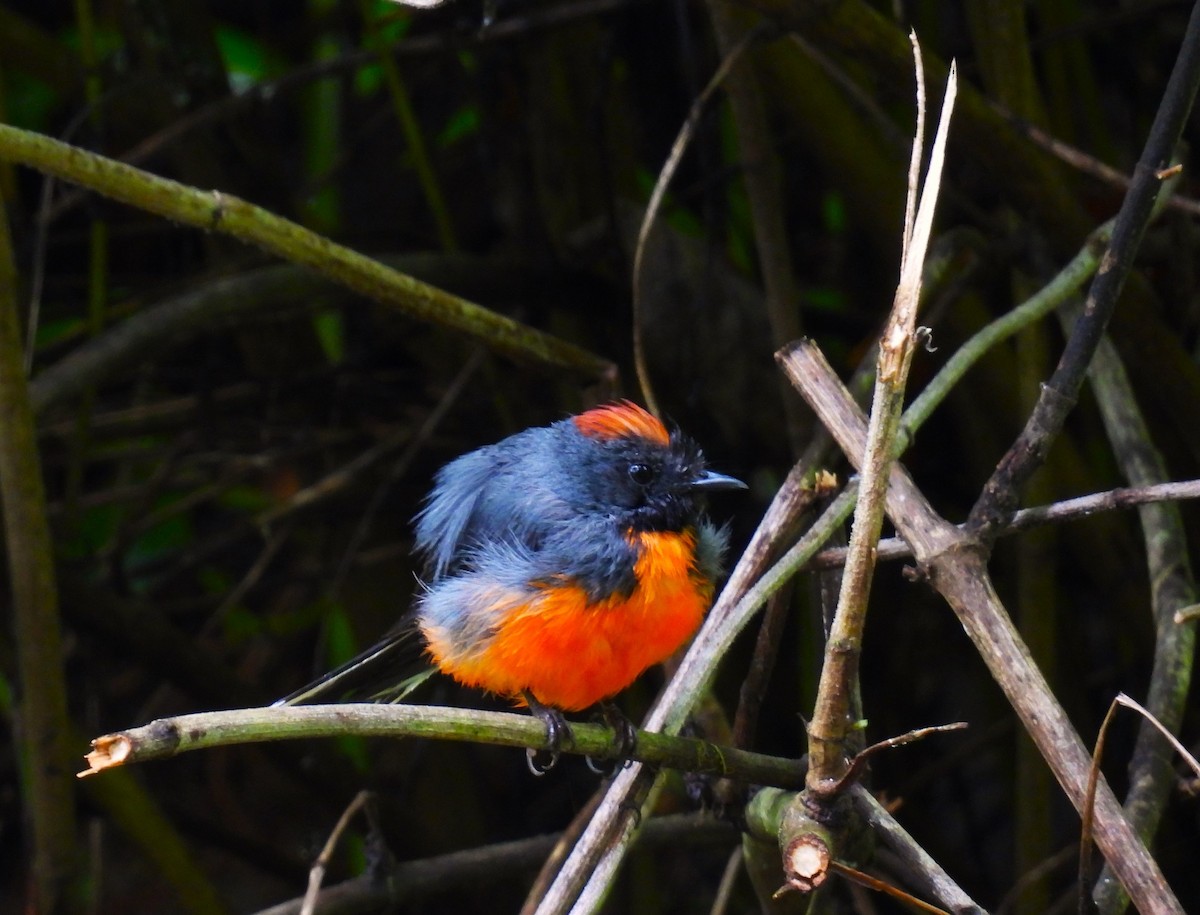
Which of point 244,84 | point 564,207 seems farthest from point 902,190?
point 244,84

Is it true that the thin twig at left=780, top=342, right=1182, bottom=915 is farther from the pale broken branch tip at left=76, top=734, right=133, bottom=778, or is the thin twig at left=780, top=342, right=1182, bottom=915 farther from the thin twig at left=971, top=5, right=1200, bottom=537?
the pale broken branch tip at left=76, top=734, right=133, bottom=778

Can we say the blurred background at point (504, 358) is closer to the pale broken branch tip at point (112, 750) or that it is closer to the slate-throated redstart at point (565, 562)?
the slate-throated redstart at point (565, 562)

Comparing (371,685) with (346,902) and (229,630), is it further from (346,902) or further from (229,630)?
(229,630)

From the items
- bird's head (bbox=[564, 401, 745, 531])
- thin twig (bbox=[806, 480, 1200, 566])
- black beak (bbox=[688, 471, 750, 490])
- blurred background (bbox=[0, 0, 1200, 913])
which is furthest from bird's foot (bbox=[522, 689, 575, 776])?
thin twig (bbox=[806, 480, 1200, 566])

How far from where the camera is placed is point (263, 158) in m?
3.46

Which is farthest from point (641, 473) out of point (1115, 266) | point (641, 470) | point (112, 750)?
point (112, 750)

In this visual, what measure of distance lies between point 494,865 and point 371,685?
39 centimetres

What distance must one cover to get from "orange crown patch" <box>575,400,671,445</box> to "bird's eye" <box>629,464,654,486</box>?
5 cm

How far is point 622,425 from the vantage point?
234cm

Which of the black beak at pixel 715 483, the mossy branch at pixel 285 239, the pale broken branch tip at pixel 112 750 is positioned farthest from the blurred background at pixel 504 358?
the pale broken branch tip at pixel 112 750

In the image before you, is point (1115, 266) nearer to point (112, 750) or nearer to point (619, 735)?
point (619, 735)

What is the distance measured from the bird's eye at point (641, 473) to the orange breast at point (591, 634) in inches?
5.1

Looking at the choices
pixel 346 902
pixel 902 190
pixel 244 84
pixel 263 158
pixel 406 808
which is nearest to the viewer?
pixel 346 902

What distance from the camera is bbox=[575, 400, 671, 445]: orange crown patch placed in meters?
2.33
